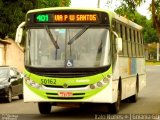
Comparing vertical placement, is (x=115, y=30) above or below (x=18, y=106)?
above

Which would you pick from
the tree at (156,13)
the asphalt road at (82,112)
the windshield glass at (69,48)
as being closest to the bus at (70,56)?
the windshield glass at (69,48)

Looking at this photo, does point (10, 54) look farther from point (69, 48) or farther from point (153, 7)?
point (69, 48)

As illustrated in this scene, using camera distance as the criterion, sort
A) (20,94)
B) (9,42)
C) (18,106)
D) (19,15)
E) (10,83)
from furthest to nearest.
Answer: (19,15), (9,42), (20,94), (10,83), (18,106)

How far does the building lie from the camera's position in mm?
45375

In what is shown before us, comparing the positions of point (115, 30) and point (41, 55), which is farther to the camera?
point (115, 30)

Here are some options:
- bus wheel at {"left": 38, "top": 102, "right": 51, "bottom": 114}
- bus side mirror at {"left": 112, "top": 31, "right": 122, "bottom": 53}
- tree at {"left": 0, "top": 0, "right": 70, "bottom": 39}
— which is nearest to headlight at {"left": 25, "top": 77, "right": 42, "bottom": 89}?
bus wheel at {"left": 38, "top": 102, "right": 51, "bottom": 114}

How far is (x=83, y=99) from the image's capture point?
16.2m

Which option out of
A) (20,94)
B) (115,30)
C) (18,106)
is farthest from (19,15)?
(115,30)

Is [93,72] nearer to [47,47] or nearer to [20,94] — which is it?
[47,47]

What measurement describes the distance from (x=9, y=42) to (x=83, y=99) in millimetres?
30936

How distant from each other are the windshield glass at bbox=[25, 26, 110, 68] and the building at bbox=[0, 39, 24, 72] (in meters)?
28.6

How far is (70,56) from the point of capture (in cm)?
1634

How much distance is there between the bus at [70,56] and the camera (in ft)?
53.2

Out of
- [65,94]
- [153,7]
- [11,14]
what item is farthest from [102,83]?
[11,14]
